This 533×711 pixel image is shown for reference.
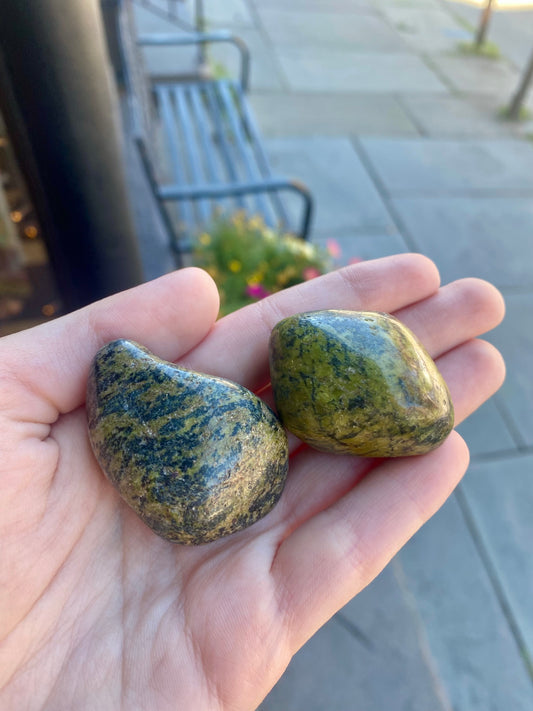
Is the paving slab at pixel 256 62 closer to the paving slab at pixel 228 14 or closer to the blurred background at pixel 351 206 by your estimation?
the blurred background at pixel 351 206

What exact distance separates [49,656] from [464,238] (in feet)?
11.3

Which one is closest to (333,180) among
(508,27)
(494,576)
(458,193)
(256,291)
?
(458,193)

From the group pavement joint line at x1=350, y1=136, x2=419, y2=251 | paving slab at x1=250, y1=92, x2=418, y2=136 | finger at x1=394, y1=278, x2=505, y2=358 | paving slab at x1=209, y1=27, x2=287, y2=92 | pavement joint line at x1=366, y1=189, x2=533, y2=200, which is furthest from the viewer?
paving slab at x1=209, y1=27, x2=287, y2=92

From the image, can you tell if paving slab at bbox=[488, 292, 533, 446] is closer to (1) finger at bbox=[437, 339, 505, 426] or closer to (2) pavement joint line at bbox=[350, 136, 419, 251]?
(2) pavement joint line at bbox=[350, 136, 419, 251]

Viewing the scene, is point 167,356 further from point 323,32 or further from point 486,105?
point 323,32

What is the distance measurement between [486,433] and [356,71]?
4.18 m

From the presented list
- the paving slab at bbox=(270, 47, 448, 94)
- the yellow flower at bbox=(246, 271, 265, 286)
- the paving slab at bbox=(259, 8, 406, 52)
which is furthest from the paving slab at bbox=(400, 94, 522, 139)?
the yellow flower at bbox=(246, 271, 265, 286)

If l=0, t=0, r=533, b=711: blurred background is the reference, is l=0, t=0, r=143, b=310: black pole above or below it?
above

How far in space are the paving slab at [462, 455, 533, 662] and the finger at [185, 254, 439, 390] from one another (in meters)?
1.13

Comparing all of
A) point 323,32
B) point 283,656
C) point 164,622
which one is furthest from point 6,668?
point 323,32

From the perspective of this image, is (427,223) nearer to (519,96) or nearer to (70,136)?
(519,96)

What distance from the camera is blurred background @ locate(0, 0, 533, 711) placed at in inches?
72.9

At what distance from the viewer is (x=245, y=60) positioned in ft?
14.0

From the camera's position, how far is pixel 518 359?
10.6 ft
